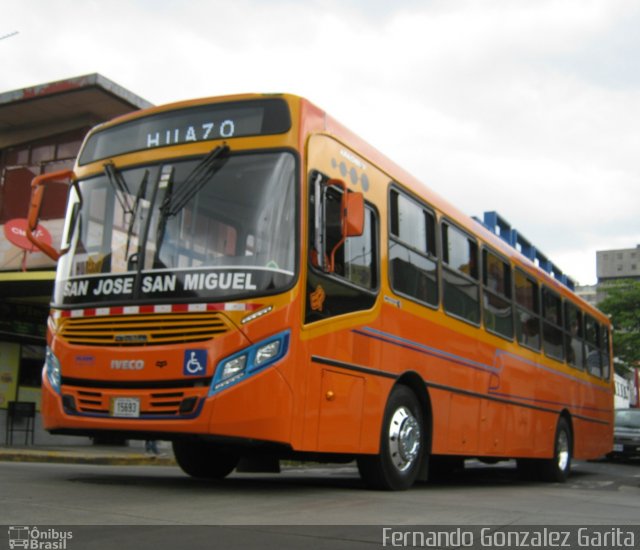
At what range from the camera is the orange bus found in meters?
6.66

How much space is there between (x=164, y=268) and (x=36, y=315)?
13955 mm

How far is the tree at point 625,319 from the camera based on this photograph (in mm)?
42875

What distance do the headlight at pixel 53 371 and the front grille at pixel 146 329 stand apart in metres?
0.24

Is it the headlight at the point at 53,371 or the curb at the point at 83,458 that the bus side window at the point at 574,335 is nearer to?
the curb at the point at 83,458

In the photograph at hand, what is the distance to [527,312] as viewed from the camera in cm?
1260

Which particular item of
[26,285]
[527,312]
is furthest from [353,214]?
[26,285]

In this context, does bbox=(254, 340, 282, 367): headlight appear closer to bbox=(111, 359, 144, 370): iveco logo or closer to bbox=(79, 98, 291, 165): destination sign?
bbox=(111, 359, 144, 370): iveco logo

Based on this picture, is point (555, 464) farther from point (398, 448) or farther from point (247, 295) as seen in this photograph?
point (247, 295)

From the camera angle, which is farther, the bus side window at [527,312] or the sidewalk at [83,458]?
the sidewalk at [83,458]

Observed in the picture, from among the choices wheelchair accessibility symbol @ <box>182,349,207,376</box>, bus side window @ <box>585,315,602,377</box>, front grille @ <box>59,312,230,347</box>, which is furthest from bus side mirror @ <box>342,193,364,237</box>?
bus side window @ <box>585,315,602,377</box>

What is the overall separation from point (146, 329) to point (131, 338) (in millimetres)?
153

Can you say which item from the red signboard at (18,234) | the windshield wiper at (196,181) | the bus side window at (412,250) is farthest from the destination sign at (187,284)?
the red signboard at (18,234)

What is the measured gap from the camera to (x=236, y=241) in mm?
6867
